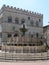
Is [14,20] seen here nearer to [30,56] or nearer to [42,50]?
[42,50]

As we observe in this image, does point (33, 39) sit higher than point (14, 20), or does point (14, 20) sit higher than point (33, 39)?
point (14, 20)

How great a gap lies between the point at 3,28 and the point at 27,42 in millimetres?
14289

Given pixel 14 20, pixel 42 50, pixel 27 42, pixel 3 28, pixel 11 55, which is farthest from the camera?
pixel 14 20

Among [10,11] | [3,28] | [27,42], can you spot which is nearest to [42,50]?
[27,42]

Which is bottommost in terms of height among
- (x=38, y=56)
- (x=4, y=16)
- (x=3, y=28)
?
(x=38, y=56)

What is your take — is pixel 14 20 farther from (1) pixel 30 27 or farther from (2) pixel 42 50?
(2) pixel 42 50

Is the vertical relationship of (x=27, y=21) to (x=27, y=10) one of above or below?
below

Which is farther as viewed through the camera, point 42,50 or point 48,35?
point 48,35

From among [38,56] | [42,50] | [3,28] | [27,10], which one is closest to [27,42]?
[42,50]

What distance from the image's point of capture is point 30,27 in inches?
1622

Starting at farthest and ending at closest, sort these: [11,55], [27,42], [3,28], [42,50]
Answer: [3,28]
[27,42]
[42,50]
[11,55]

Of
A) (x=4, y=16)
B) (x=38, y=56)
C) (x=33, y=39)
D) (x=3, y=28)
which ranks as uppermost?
(x=4, y=16)

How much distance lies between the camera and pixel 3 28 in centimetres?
3650

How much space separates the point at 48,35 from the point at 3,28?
13.2m
